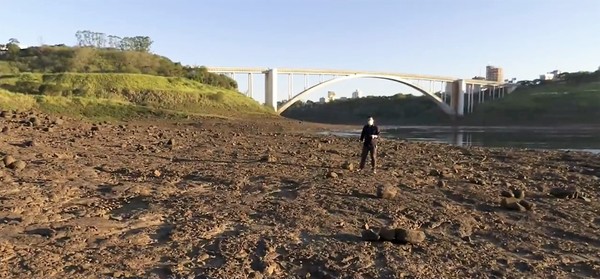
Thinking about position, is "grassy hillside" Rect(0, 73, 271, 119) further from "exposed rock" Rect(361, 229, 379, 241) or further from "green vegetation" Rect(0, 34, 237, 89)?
"exposed rock" Rect(361, 229, 379, 241)

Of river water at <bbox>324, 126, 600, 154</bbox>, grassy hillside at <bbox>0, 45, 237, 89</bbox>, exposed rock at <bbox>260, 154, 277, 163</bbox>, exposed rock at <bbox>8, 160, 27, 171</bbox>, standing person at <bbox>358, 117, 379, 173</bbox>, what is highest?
grassy hillside at <bbox>0, 45, 237, 89</bbox>

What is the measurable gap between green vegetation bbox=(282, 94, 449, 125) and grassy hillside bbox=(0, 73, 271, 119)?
1432 inches

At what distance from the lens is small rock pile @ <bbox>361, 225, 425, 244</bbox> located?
6699 mm

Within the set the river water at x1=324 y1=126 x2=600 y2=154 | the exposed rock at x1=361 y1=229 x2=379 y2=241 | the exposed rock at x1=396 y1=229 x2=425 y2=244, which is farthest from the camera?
the river water at x1=324 y1=126 x2=600 y2=154

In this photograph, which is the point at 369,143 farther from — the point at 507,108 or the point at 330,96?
the point at 330,96

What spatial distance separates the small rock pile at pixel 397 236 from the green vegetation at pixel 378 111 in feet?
287

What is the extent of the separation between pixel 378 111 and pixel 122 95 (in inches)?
2496

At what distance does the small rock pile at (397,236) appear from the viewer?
6699mm

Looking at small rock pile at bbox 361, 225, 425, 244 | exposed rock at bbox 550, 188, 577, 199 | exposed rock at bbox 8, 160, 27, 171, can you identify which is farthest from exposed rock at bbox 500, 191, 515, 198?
exposed rock at bbox 8, 160, 27, 171

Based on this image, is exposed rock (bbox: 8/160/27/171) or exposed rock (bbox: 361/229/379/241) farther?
exposed rock (bbox: 8/160/27/171)

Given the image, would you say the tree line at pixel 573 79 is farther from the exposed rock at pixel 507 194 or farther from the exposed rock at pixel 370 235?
the exposed rock at pixel 370 235

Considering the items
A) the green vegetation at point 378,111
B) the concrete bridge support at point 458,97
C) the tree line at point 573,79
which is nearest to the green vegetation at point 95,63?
the green vegetation at point 378,111

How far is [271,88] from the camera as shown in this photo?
243 feet

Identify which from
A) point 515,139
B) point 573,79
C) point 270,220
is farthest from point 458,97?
point 270,220
